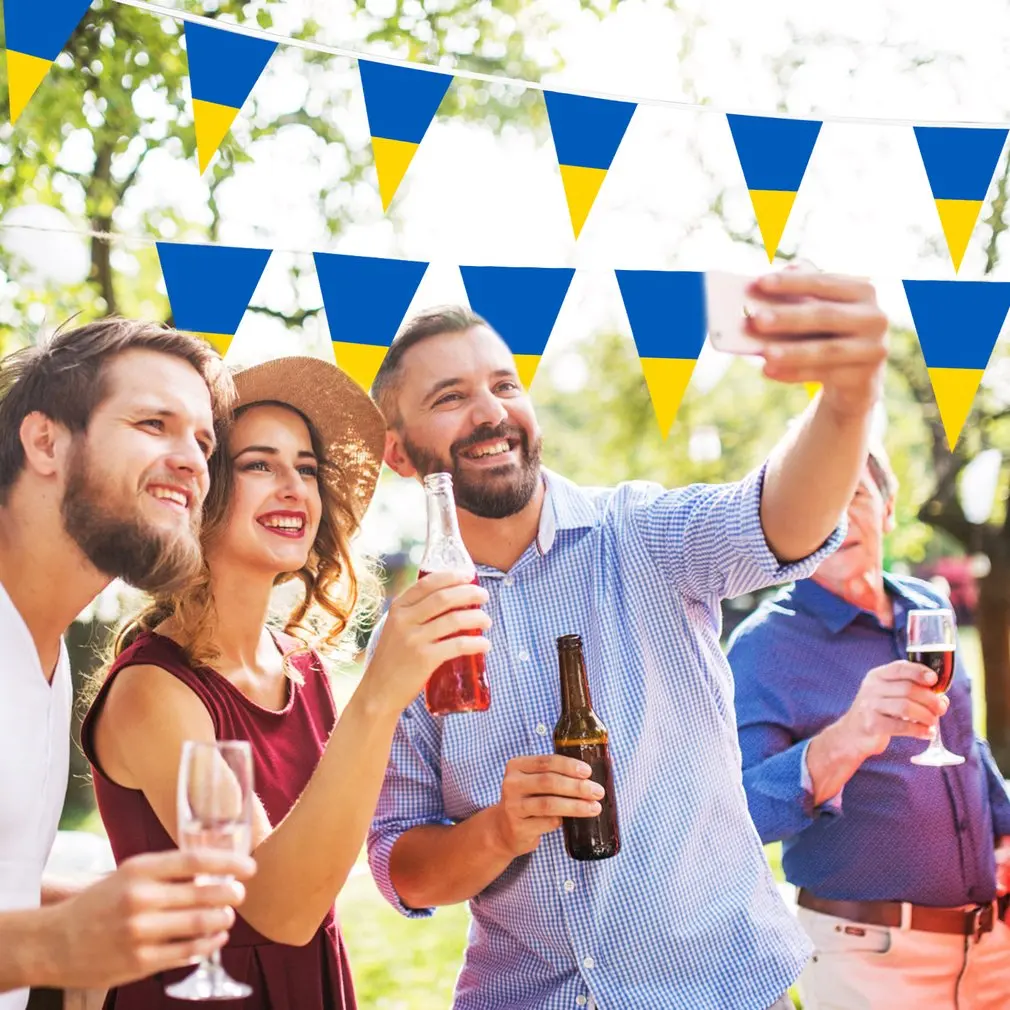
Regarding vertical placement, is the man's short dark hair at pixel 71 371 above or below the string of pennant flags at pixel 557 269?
below

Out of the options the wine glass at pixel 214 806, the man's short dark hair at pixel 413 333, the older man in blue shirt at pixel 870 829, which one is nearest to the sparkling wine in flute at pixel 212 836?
the wine glass at pixel 214 806

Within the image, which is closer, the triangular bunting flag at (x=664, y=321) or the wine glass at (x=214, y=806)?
the wine glass at (x=214, y=806)

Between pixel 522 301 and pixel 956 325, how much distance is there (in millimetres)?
1096

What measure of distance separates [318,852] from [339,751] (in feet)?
0.52

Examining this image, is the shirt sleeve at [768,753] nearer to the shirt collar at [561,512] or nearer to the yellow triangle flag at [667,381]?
the yellow triangle flag at [667,381]

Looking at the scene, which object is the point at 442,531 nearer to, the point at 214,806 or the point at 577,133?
the point at 214,806

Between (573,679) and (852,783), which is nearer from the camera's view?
(573,679)

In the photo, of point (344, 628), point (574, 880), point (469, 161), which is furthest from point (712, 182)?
point (574, 880)

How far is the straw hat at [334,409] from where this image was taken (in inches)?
98.5

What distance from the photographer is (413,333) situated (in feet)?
8.84

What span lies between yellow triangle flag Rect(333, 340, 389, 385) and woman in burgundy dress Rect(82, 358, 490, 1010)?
242 mm

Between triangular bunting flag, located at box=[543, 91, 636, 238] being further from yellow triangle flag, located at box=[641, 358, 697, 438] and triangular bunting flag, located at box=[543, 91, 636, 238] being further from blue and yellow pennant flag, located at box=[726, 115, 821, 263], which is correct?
yellow triangle flag, located at box=[641, 358, 697, 438]

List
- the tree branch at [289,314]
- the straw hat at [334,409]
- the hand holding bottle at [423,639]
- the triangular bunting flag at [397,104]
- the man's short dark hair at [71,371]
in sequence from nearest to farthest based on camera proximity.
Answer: the hand holding bottle at [423,639], the man's short dark hair at [71,371], the straw hat at [334,409], the triangular bunting flag at [397,104], the tree branch at [289,314]

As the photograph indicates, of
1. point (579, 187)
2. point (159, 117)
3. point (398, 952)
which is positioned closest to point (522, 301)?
point (579, 187)
